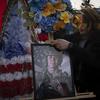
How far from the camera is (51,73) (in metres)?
2.58

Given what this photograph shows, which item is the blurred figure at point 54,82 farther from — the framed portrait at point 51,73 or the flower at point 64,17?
the flower at point 64,17

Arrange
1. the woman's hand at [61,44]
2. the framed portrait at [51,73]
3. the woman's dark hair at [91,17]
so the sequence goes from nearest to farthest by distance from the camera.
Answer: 1. the woman's dark hair at [91,17]
2. the woman's hand at [61,44]
3. the framed portrait at [51,73]

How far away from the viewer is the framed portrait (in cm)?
252

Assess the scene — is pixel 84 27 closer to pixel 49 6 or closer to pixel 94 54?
pixel 94 54

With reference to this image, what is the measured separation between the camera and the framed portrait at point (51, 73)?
8.27 feet

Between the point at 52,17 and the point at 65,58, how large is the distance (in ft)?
1.22

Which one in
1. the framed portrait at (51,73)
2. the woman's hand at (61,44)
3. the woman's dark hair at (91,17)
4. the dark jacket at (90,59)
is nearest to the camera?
the dark jacket at (90,59)

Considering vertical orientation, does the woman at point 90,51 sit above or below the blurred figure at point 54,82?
above

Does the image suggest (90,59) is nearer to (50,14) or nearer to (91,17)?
(91,17)

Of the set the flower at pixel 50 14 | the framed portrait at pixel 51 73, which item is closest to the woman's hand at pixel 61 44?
the framed portrait at pixel 51 73

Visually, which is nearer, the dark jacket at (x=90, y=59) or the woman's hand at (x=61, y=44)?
the dark jacket at (x=90, y=59)

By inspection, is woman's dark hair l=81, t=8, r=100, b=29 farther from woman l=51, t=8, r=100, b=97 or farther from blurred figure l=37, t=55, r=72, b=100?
blurred figure l=37, t=55, r=72, b=100

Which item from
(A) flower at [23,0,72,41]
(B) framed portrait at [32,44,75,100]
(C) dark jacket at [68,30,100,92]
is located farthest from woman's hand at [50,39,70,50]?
(A) flower at [23,0,72,41]

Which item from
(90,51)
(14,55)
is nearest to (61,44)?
(90,51)
